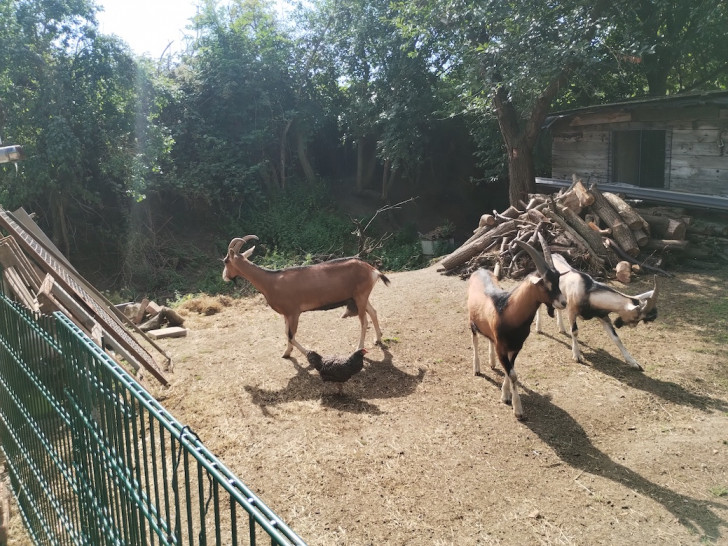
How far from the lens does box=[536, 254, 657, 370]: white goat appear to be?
731cm

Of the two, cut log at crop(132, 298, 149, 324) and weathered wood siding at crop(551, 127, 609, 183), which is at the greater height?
weathered wood siding at crop(551, 127, 609, 183)

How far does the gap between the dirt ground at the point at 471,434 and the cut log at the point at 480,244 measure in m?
3.06

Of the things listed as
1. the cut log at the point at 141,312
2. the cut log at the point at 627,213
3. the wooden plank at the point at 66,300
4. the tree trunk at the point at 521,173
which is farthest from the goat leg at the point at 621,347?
the cut log at the point at 141,312

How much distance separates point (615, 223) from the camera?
11.1m

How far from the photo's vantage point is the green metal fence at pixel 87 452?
219 centimetres

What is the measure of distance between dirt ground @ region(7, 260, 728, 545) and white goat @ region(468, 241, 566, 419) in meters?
0.50

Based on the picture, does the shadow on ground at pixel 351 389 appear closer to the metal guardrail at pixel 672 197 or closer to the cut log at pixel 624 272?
the cut log at pixel 624 272

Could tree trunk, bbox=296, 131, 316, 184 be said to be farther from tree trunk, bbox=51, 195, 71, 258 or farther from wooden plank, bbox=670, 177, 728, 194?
wooden plank, bbox=670, 177, 728, 194

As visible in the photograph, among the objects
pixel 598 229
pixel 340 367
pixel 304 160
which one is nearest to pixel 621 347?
pixel 340 367

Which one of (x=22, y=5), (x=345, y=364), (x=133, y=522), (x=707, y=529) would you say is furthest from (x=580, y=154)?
(x=133, y=522)

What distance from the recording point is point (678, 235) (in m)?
11.1

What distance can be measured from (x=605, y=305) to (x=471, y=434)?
2.63m

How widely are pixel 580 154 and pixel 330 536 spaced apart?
13.8 meters

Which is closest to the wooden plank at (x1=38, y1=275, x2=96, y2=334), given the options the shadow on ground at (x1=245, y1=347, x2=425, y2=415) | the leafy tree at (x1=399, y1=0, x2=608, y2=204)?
the shadow on ground at (x1=245, y1=347, x2=425, y2=415)
